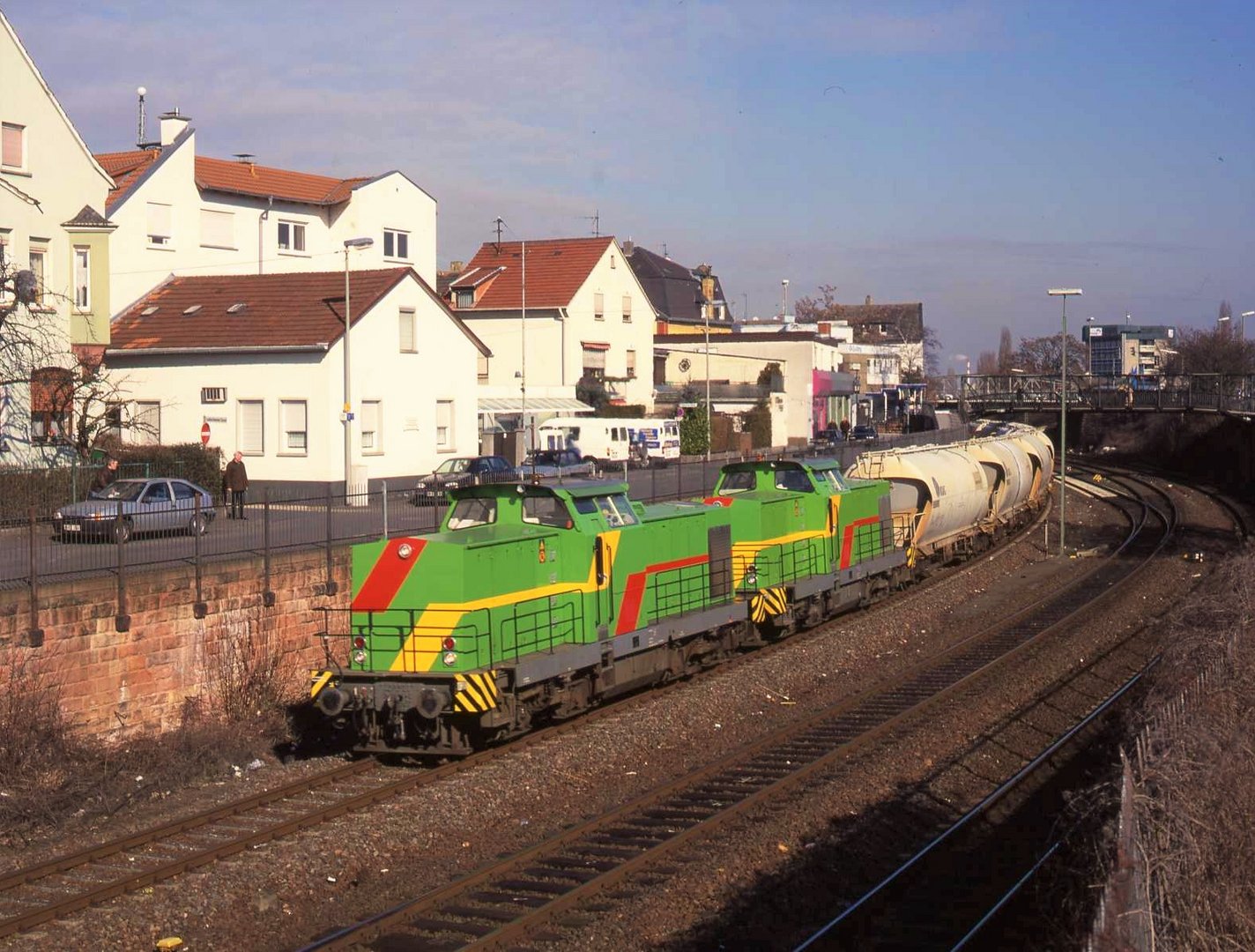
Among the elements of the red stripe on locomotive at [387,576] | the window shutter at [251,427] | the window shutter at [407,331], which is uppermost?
the window shutter at [407,331]

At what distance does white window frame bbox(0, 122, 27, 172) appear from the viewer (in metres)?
31.3

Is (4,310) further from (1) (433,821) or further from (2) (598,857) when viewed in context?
(2) (598,857)

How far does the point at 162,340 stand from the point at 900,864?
31950 millimetres

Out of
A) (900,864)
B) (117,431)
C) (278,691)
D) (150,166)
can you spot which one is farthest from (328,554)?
(150,166)

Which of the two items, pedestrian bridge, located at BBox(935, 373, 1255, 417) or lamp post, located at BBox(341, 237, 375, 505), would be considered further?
pedestrian bridge, located at BBox(935, 373, 1255, 417)

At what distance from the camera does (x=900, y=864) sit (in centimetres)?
1110

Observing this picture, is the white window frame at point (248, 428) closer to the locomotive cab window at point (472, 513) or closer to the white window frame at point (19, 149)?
the white window frame at point (19, 149)

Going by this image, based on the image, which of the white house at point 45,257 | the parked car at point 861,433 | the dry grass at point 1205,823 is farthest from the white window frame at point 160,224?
the dry grass at point 1205,823

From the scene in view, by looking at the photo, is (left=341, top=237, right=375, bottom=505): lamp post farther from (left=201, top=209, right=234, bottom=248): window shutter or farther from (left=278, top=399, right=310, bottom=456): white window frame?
(left=201, top=209, right=234, bottom=248): window shutter

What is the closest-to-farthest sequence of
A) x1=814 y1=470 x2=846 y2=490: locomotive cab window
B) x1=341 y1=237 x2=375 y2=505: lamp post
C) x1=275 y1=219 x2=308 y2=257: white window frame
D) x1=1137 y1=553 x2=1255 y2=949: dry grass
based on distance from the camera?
x1=1137 y1=553 x2=1255 y2=949: dry grass → x1=814 y1=470 x2=846 y2=490: locomotive cab window → x1=341 y1=237 x2=375 y2=505: lamp post → x1=275 y1=219 x2=308 y2=257: white window frame

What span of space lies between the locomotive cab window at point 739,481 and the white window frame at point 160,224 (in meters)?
27.7

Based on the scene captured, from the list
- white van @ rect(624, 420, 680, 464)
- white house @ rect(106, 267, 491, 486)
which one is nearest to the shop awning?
white van @ rect(624, 420, 680, 464)

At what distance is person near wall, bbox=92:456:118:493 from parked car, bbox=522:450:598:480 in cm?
1134

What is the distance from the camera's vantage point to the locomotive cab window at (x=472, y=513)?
15961 mm
